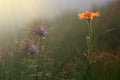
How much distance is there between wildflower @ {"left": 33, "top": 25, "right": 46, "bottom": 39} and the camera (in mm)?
3354

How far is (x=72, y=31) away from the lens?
19.8 feet

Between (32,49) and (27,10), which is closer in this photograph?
(32,49)

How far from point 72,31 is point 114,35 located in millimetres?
527

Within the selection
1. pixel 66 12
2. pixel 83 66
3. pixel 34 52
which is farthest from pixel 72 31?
pixel 34 52

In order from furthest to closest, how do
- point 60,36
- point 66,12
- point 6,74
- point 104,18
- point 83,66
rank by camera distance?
point 66,12 → point 104,18 → point 60,36 → point 83,66 → point 6,74

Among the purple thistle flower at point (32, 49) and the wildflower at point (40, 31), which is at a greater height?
the wildflower at point (40, 31)

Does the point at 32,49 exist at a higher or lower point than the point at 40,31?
lower

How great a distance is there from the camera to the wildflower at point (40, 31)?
3.35m

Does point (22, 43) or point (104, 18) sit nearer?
point (22, 43)

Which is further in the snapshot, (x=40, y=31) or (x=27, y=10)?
(x=27, y=10)

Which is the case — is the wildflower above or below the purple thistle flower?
above

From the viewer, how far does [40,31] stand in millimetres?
3367

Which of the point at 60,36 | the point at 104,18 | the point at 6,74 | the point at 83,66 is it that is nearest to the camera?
the point at 6,74

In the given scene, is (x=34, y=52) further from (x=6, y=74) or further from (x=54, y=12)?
(x=54, y=12)
